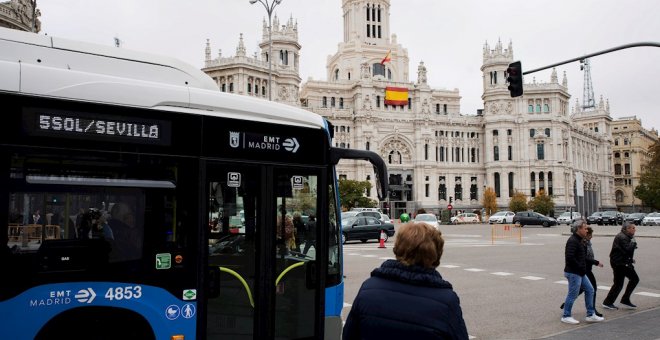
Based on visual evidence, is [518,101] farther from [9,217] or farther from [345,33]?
[9,217]

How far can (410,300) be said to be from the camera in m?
2.81

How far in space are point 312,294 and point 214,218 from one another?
148cm

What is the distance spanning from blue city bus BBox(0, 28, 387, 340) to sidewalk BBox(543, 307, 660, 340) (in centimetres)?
421

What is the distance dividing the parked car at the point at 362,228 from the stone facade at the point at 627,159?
11943 centimetres

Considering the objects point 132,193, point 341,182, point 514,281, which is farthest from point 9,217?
point 341,182

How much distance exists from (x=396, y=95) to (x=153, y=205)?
308 ft

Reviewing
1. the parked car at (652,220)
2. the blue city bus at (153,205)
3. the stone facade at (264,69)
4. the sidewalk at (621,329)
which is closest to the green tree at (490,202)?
the parked car at (652,220)

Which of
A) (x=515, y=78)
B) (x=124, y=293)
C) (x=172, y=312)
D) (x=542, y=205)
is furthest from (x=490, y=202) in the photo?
(x=124, y=293)

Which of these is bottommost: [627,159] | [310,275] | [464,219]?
[464,219]

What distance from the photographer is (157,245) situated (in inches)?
203

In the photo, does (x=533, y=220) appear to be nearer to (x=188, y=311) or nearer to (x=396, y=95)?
(x=396, y=95)

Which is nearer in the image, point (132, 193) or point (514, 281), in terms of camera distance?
point (132, 193)

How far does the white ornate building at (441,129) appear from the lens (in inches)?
3743

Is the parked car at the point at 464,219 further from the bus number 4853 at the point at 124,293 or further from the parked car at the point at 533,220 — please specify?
the bus number 4853 at the point at 124,293
